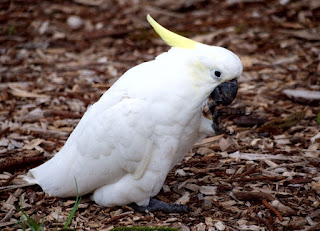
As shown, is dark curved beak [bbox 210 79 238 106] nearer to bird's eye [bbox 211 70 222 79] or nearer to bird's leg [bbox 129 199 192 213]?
bird's eye [bbox 211 70 222 79]

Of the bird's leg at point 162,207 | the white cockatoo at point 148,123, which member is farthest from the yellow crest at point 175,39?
the bird's leg at point 162,207

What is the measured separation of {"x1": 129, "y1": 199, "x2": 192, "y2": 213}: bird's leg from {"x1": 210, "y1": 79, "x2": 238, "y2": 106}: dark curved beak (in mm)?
810

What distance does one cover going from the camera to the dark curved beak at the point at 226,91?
122 inches

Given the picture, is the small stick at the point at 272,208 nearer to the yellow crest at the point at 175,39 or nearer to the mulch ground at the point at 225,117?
the mulch ground at the point at 225,117

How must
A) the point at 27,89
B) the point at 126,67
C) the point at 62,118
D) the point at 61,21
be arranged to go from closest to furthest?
the point at 62,118, the point at 27,89, the point at 126,67, the point at 61,21

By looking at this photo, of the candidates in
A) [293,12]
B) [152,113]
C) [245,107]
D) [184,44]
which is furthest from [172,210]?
[293,12]

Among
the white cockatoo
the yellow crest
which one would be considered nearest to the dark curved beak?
the white cockatoo

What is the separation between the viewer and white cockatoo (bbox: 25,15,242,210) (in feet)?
10.00

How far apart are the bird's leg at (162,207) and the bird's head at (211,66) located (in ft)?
2.65

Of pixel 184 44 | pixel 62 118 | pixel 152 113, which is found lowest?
pixel 62 118

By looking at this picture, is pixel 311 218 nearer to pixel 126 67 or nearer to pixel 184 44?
pixel 184 44

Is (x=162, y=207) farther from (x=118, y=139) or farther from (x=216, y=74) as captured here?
(x=216, y=74)

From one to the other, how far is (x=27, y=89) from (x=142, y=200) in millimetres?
2513

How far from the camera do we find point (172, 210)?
337cm
